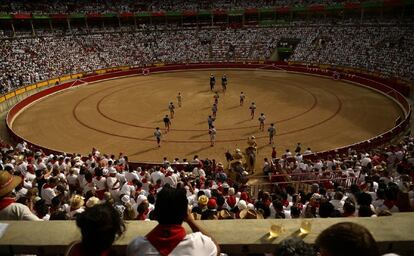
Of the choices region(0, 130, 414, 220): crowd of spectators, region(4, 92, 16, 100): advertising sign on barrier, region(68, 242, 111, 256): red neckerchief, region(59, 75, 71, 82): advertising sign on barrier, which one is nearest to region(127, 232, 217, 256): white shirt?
region(68, 242, 111, 256): red neckerchief

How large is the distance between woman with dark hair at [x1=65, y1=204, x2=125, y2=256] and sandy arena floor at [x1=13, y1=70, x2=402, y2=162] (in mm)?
20564

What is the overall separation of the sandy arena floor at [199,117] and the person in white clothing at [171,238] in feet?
66.6

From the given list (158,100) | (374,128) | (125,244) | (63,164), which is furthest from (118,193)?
(158,100)

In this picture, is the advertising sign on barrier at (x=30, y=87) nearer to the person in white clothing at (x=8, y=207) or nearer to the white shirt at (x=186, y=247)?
the person in white clothing at (x=8, y=207)

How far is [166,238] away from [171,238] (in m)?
0.05

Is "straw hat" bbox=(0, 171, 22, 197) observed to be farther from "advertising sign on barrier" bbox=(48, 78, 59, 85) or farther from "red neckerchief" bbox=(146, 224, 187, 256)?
"advertising sign on barrier" bbox=(48, 78, 59, 85)

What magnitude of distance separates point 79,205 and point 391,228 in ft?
23.0

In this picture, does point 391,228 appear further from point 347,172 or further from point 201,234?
point 347,172

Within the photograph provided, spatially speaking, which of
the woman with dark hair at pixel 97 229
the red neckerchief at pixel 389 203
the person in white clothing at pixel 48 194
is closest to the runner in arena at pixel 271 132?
the red neckerchief at pixel 389 203

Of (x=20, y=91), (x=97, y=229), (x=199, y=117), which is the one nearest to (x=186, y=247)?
(x=97, y=229)

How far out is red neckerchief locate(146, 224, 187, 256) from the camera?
351 centimetres

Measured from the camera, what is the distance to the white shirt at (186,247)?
3496mm

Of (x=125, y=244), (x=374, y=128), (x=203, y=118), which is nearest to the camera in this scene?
(x=125, y=244)

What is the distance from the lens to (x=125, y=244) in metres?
3.98
